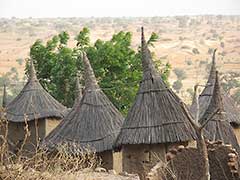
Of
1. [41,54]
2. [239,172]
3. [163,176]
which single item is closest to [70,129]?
[163,176]

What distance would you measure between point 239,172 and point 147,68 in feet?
13.9

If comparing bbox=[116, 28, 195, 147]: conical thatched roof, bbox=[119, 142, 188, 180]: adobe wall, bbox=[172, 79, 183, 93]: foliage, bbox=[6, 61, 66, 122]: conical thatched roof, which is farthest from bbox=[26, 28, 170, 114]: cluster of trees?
bbox=[172, 79, 183, 93]: foliage

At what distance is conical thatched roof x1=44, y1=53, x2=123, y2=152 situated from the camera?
46.5 feet

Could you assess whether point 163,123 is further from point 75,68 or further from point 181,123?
point 75,68

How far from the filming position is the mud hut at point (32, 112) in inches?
766

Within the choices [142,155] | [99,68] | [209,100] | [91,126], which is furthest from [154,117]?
[99,68]

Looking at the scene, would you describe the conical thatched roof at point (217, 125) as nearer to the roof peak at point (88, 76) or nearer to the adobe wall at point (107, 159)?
the adobe wall at point (107, 159)

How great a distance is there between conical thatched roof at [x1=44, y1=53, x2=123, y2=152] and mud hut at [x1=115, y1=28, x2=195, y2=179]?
977mm

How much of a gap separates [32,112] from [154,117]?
697cm

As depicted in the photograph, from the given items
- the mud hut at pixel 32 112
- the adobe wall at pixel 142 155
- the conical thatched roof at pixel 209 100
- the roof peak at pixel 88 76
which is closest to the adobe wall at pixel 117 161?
the adobe wall at pixel 142 155

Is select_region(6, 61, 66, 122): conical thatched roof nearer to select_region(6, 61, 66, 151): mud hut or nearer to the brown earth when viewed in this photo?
select_region(6, 61, 66, 151): mud hut

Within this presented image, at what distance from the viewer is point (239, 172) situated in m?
9.99

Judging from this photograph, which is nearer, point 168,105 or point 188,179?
point 188,179

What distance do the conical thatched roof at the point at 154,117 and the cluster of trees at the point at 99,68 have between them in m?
8.34
